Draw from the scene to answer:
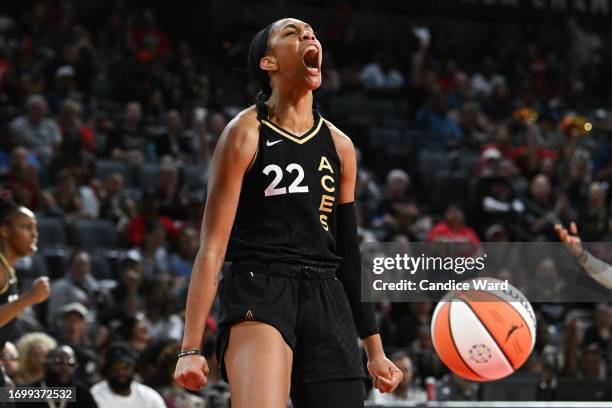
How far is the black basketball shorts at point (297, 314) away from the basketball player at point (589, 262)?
198 centimetres

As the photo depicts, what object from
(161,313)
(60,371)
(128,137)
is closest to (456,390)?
(60,371)

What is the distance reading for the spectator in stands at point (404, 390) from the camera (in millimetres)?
8109

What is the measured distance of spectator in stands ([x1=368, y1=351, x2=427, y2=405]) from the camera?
319 inches

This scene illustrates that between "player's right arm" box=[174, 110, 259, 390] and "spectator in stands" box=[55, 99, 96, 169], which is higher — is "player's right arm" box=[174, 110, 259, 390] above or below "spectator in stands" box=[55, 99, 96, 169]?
below

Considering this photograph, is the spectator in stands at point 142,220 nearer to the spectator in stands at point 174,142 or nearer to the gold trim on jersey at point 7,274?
the spectator in stands at point 174,142

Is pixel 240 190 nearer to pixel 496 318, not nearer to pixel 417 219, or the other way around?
pixel 496 318

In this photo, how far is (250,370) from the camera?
3.74m

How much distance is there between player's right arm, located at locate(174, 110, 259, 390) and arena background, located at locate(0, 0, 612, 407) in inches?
31.3

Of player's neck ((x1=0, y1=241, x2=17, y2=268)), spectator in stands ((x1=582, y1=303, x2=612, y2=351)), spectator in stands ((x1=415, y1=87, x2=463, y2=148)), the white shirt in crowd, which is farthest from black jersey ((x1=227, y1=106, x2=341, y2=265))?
spectator in stands ((x1=415, y1=87, x2=463, y2=148))

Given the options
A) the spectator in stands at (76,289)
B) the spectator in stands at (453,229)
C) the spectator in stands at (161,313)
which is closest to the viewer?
the spectator in stands at (161,313)

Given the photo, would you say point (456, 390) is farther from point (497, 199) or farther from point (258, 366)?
point (497, 199)

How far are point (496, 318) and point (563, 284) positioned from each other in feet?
1.26

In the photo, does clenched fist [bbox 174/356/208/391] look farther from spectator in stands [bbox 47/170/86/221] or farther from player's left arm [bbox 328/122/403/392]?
spectator in stands [bbox 47/170/86/221]

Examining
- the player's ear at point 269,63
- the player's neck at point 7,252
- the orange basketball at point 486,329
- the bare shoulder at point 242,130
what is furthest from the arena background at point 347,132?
the player's neck at point 7,252
